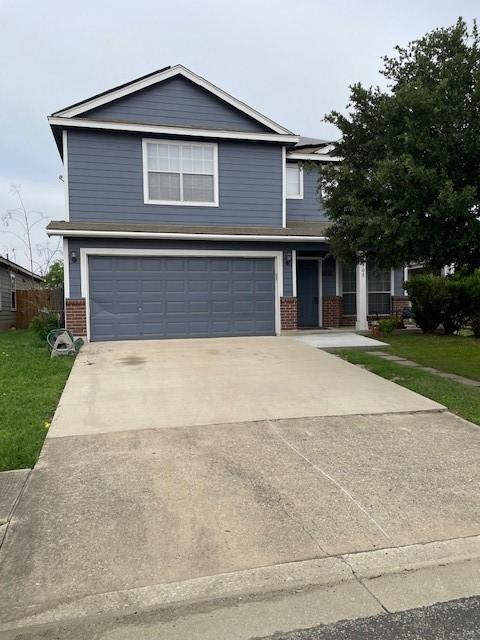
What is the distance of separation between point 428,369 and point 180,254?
7.16 m

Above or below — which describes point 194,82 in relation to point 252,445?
above

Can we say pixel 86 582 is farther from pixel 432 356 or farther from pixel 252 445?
pixel 432 356

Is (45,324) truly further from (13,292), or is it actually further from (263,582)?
(263,582)

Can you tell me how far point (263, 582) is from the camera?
9.82 feet

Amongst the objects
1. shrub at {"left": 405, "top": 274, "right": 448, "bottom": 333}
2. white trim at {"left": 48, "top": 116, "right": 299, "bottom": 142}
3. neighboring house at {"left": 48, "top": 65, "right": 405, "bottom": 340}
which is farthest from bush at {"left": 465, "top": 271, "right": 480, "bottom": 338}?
white trim at {"left": 48, "top": 116, "right": 299, "bottom": 142}

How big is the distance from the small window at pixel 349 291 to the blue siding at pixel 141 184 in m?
3.47

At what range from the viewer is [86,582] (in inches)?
116

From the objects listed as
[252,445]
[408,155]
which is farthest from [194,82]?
[252,445]

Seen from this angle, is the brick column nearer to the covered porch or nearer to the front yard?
the covered porch

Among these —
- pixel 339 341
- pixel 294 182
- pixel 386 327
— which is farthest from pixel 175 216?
pixel 386 327

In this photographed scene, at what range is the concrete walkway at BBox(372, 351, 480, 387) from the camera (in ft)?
27.6

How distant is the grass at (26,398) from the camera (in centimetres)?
498

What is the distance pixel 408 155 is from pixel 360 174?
4.16 ft

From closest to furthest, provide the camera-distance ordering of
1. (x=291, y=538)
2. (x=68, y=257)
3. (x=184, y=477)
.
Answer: (x=291, y=538)
(x=184, y=477)
(x=68, y=257)
